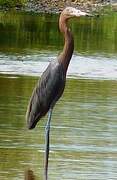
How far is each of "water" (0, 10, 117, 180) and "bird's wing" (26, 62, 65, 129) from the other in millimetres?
621

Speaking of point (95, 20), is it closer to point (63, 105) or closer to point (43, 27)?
point (43, 27)

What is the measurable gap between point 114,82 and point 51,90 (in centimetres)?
973

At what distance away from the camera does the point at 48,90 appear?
10461 millimetres

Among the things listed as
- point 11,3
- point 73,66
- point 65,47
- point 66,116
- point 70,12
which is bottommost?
point 11,3

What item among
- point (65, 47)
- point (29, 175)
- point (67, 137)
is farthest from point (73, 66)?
point (29, 175)

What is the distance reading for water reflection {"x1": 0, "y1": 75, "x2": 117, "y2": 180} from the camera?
10648 mm

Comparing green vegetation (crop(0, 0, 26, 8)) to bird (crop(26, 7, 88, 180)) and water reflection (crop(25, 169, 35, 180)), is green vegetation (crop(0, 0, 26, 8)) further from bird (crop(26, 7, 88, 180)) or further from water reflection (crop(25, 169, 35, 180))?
water reflection (crop(25, 169, 35, 180))

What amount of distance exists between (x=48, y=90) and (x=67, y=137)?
2371mm

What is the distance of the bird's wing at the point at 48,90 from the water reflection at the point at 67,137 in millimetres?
621

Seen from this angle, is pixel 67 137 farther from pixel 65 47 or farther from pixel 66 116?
pixel 65 47

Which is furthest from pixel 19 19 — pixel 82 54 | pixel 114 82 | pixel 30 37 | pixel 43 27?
pixel 114 82

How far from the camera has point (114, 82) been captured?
20.1 meters

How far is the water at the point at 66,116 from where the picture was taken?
1082 centimetres

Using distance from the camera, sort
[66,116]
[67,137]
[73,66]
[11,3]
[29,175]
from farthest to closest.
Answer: [11,3] → [73,66] → [66,116] → [67,137] → [29,175]
